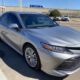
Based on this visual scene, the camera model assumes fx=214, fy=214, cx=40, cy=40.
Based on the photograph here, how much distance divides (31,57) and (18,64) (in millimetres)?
640

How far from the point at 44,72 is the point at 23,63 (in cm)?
102

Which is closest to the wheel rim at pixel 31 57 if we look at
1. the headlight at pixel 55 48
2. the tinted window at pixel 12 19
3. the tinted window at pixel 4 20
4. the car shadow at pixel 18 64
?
the car shadow at pixel 18 64

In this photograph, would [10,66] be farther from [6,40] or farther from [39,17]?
[39,17]

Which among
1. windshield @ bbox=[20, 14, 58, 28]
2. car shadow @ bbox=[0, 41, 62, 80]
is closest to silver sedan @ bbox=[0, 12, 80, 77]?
windshield @ bbox=[20, 14, 58, 28]

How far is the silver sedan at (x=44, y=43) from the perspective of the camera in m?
4.71

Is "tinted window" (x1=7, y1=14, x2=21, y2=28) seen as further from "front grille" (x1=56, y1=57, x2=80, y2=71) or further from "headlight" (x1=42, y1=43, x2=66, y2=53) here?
"front grille" (x1=56, y1=57, x2=80, y2=71)

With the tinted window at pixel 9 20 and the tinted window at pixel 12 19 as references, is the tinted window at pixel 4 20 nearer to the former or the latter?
the tinted window at pixel 9 20

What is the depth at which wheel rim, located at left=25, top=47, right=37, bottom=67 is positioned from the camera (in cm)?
532

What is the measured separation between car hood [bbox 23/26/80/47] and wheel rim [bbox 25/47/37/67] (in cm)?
44

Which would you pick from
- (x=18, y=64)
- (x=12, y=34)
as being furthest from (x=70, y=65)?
(x=12, y=34)

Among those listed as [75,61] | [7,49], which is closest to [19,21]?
[7,49]

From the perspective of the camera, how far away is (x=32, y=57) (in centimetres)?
542

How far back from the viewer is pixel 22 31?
5.84 meters

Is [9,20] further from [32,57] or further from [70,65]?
[70,65]
